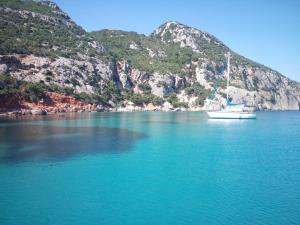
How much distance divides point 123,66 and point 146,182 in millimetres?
107590

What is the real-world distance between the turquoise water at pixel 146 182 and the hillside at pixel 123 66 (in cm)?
4449

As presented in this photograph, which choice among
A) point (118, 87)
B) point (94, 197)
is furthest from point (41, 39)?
point (94, 197)

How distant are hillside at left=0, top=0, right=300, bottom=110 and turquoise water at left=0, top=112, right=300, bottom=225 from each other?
4449cm

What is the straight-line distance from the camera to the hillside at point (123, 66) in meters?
90.4

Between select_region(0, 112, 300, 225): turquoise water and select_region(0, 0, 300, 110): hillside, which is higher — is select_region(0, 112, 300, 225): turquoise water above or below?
below

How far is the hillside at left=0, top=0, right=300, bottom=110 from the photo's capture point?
9044 centimetres

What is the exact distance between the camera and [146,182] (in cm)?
2378

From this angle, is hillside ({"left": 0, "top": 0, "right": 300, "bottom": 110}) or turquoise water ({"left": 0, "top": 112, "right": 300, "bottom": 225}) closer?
turquoise water ({"left": 0, "top": 112, "right": 300, "bottom": 225})

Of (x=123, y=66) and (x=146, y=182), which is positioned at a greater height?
(x=123, y=66)

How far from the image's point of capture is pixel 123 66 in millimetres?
128000

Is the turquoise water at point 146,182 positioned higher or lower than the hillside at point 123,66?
lower

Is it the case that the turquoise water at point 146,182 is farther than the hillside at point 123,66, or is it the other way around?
the hillside at point 123,66

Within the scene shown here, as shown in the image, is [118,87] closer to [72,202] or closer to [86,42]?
[86,42]

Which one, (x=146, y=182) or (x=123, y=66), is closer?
(x=146, y=182)
